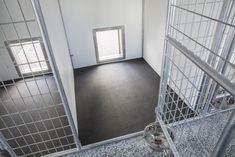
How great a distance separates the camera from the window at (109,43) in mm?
3872

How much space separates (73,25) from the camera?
11.8 ft

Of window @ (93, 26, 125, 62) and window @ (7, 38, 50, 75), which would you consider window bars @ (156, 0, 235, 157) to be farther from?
window @ (93, 26, 125, 62)

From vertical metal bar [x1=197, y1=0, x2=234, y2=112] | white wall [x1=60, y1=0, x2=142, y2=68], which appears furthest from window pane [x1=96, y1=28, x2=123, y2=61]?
vertical metal bar [x1=197, y1=0, x2=234, y2=112]

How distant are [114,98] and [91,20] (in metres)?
1.78

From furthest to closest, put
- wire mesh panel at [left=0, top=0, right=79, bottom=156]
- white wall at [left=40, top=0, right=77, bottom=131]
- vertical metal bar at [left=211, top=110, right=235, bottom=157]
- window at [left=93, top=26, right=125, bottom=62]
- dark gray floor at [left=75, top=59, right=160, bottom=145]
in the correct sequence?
window at [left=93, top=26, right=125, bottom=62], dark gray floor at [left=75, top=59, right=160, bottom=145], wire mesh panel at [left=0, top=0, right=79, bottom=156], white wall at [left=40, top=0, right=77, bottom=131], vertical metal bar at [left=211, top=110, right=235, bottom=157]

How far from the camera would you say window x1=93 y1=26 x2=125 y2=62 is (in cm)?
387

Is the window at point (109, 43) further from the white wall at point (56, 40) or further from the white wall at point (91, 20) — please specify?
the white wall at point (56, 40)

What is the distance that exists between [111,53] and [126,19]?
96cm

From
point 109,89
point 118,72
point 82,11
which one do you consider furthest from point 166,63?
point 82,11

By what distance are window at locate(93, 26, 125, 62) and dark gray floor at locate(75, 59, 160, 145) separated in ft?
0.79

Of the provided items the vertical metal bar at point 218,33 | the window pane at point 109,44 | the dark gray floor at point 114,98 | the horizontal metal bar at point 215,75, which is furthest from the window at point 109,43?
the horizontal metal bar at point 215,75

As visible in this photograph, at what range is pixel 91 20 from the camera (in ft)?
11.9

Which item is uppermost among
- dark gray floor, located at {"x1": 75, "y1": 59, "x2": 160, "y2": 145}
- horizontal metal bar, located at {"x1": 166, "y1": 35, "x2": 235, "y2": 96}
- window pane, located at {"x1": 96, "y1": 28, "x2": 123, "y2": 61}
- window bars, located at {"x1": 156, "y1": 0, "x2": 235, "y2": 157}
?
horizontal metal bar, located at {"x1": 166, "y1": 35, "x2": 235, "y2": 96}

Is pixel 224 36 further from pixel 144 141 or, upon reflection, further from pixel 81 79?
pixel 81 79
